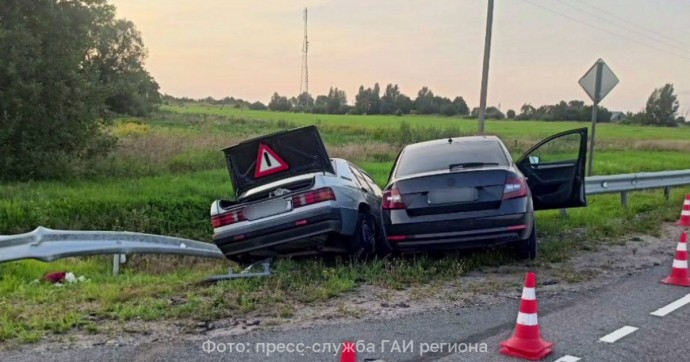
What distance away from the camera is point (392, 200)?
7090 mm

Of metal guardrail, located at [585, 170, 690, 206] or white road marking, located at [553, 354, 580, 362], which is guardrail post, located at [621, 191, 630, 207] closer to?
metal guardrail, located at [585, 170, 690, 206]

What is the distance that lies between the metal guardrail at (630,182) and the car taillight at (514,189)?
6.04 meters

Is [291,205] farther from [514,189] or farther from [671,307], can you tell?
[671,307]

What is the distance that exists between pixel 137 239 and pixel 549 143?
5988 mm

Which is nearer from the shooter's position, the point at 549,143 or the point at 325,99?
the point at 549,143

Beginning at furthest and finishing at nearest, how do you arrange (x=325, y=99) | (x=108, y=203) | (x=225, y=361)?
(x=325, y=99)
(x=108, y=203)
(x=225, y=361)

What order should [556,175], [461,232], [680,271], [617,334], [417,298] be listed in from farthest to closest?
[556,175] < [461,232] < [680,271] < [417,298] < [617,334]

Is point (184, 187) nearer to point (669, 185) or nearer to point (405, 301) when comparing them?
point (405, 301)

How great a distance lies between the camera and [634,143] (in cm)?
4300

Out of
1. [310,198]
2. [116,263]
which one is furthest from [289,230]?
[116,263]

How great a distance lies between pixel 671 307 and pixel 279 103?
95585mm

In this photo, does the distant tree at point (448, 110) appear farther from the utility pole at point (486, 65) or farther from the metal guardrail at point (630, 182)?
the metal guardrail at point (630, 182)

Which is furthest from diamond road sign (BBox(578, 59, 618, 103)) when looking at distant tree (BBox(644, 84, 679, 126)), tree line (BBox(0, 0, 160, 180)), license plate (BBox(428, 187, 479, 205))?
distant tree (BBox(644, 84, 679, 126))

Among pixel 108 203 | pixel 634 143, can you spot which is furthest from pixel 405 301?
pixel 634 143
